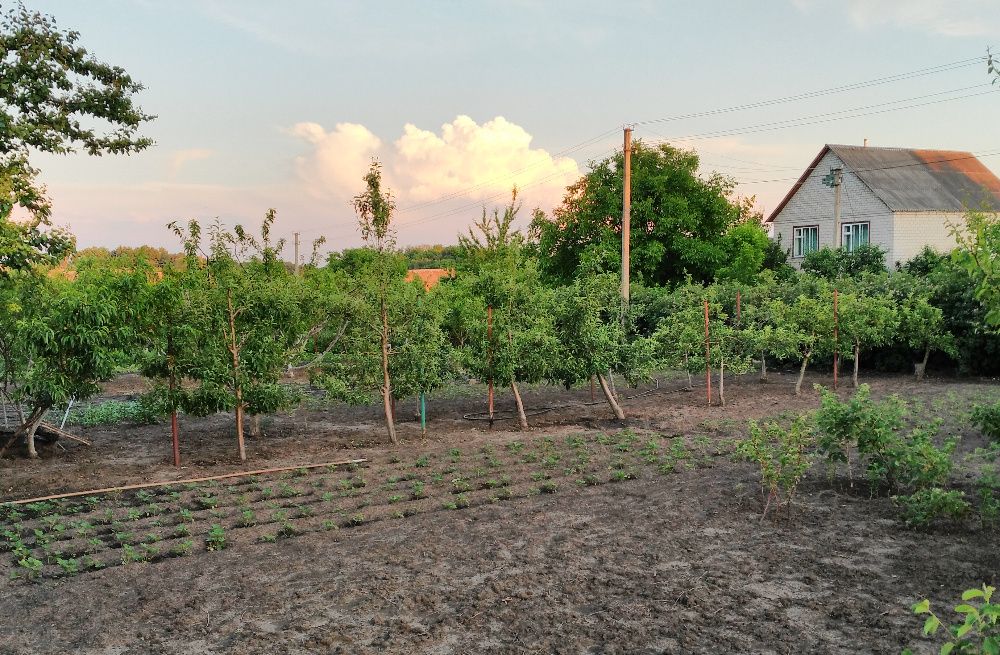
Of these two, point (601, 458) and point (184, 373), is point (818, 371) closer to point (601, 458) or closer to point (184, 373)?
point (601, 458)

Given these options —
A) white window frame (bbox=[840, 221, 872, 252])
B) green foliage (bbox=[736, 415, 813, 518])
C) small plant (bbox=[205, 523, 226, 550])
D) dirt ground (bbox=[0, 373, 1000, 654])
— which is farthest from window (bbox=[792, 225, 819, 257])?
small plant (bbox=[205, 523, 226, 550])

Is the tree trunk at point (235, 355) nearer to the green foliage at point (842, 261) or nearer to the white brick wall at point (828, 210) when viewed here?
the green foliage at point (842, 261)

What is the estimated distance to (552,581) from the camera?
647cm

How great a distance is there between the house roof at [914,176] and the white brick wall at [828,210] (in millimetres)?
321

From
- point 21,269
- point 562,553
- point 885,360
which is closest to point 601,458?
point 562,553

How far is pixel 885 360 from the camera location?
21188 mm

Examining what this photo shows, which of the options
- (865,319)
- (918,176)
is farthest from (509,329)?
(918,176)

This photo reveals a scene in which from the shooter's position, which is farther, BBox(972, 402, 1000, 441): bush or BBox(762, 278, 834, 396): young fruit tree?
BBox(762, 278, 834, 396): young fruit tree

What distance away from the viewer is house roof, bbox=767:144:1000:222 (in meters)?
37.6

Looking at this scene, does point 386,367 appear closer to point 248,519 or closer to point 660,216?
point 248,519

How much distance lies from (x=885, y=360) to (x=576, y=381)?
11.5 meters

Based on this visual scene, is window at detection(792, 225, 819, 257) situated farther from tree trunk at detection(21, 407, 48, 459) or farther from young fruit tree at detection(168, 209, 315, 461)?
tree trunk at detection(21, 407, 48, 459)

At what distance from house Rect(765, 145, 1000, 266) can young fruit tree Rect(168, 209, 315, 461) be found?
28215 millimetres

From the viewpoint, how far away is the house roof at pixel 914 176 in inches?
1481
